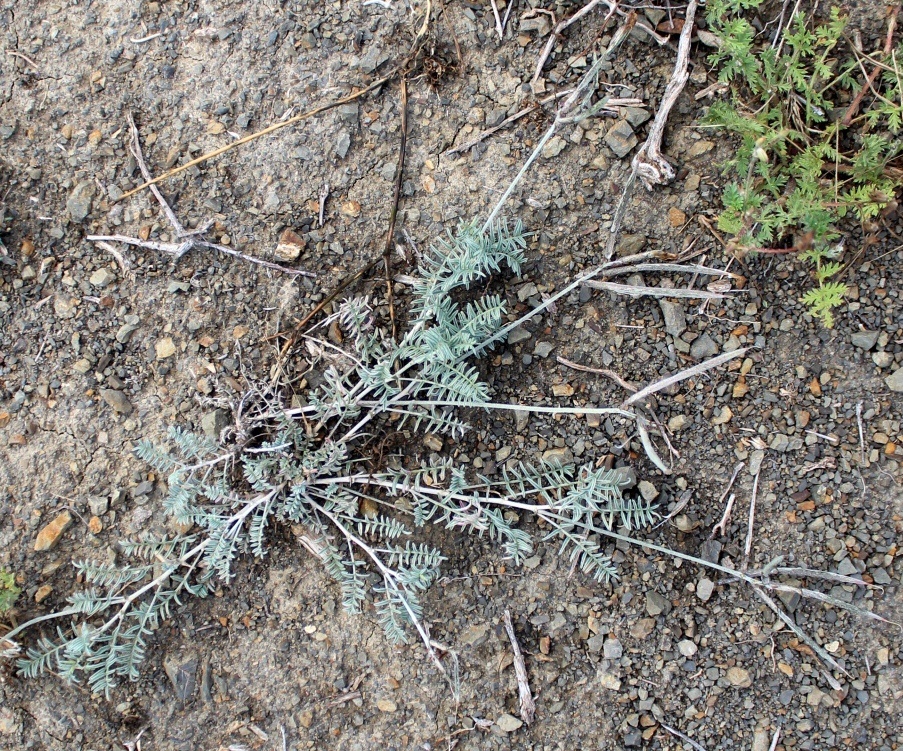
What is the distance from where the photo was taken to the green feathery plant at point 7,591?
7.68 feet

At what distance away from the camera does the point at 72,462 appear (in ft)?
7.97

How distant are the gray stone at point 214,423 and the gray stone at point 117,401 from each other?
0.88 feet

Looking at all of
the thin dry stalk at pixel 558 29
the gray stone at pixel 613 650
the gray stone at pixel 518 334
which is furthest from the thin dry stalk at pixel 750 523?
the thin dry stalk at pixel 558 29

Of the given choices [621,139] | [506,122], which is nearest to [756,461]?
[621,139]

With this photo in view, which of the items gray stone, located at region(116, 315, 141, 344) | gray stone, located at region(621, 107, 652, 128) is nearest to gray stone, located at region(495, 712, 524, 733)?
gray stone, located at region(116, 315, 141, 344)

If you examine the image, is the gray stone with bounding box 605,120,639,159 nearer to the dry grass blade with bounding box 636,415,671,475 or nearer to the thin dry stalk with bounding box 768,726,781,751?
the dry grass blade with bounding box 636,415,671,475

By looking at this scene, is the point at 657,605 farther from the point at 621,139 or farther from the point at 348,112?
the point at 348,112

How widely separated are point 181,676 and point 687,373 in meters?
1.97

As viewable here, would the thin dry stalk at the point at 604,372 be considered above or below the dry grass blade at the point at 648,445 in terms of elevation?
above

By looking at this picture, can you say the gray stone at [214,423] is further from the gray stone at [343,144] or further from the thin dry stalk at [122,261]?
the gray stone at [343,144]

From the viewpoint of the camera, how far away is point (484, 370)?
2432 mm

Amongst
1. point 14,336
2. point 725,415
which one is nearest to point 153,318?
point 14,336

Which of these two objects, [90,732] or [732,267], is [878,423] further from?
[90,732]

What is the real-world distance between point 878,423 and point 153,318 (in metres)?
2.46
